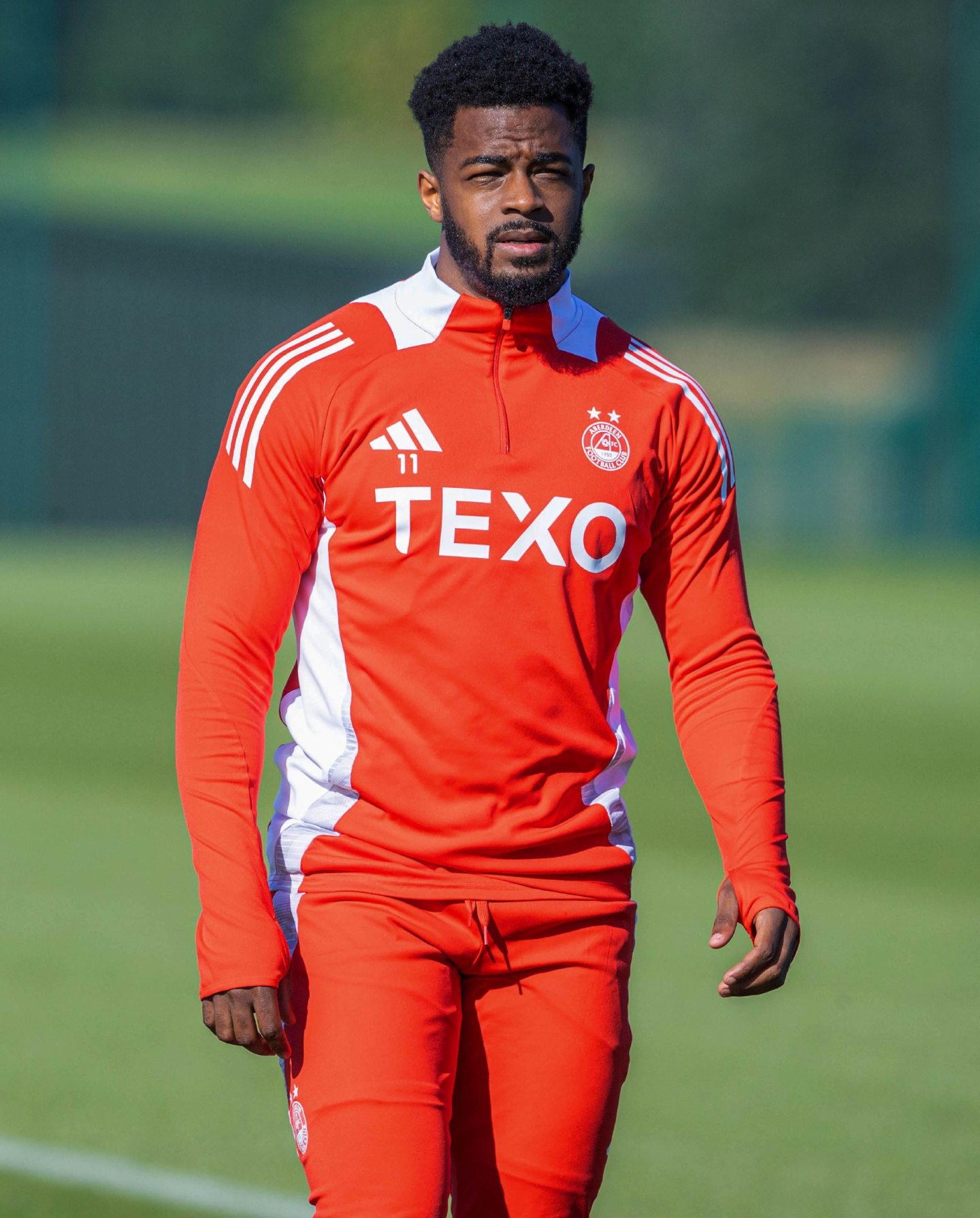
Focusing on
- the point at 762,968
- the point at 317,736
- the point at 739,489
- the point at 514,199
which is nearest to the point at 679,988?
the point at 762,968

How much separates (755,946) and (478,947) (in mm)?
434

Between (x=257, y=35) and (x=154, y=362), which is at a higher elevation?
(x=257, y=35)

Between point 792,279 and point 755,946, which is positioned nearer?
point 755,946

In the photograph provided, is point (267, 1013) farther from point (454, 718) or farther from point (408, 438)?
point (408, 438)

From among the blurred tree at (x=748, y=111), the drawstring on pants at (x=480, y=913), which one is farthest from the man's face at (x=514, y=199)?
the blurred tree at (x=748, y=111)

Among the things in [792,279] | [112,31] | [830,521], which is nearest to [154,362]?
[830,521]

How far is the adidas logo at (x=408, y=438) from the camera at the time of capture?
9.91ft

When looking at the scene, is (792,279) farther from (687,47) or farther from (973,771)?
(973,771)

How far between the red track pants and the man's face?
981 millimetres

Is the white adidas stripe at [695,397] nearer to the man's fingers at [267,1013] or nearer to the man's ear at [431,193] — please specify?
the man's ear at [431,193]

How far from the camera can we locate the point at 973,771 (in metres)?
12.8

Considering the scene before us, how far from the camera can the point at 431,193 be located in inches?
130

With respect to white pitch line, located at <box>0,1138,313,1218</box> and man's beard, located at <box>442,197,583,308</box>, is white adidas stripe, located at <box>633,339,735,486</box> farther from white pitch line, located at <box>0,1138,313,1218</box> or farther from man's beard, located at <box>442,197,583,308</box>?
white pitch line, located at <box>0,1138,313,1218</box>

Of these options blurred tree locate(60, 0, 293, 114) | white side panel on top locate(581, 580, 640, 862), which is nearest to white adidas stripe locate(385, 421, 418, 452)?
white side panel on top locate(581, 580, 640, 862)
